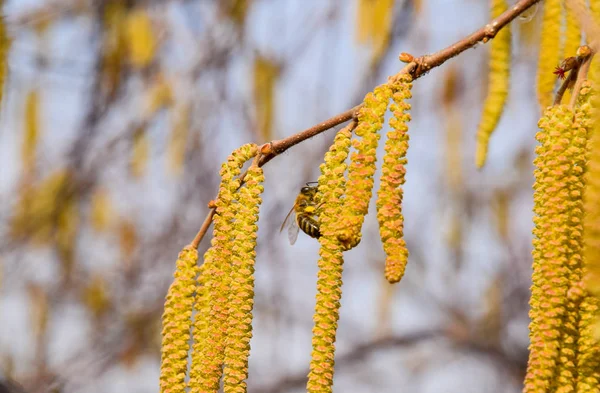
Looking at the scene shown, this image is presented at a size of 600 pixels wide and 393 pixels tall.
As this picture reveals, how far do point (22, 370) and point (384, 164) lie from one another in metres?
3.87

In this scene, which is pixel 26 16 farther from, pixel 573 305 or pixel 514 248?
pixel 573 305

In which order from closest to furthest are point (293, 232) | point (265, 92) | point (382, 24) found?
point (293, 232) < point (382, 24) < point (265, 92)

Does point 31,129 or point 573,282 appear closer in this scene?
point 573,282

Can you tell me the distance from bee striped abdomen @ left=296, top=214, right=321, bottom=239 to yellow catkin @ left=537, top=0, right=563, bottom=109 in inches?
15.2

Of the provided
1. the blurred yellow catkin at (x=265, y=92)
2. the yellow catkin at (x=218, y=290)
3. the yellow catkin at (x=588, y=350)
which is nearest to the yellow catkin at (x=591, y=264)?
the yellow catkin at (x=588, y=350)

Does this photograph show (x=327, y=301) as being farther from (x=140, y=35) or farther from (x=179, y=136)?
(x=179, y=136)

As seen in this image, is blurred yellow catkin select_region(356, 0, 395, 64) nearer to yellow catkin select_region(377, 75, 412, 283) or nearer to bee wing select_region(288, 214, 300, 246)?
bee wing select_region(288, 214, 300, 246)

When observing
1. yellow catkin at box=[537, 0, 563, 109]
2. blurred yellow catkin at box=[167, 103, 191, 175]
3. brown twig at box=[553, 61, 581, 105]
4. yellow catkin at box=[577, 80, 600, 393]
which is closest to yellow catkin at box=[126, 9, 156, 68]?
blurred yellow catkin at box=[167, 103, 191, 175]

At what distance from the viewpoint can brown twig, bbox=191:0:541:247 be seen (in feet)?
2.94

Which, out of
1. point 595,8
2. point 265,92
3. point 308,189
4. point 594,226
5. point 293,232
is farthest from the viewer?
point 265,92

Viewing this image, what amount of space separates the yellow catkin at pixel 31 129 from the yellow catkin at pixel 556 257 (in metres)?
2.45

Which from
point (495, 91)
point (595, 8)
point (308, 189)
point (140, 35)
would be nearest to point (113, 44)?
point (140, 35)

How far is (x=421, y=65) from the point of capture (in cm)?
91

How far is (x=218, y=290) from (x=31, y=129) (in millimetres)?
2313
